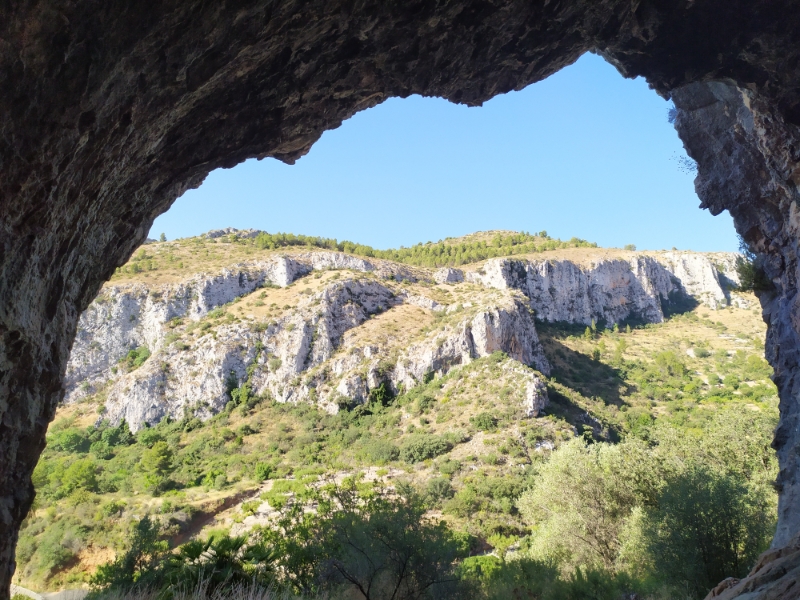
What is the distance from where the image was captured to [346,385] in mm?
54344

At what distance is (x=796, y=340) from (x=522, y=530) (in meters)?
21.0

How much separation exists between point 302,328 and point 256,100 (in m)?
53.7

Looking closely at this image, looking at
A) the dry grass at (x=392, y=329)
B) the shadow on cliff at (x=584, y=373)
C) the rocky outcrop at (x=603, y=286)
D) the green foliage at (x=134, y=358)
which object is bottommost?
the shadow on cliff at (x=584, y=373)

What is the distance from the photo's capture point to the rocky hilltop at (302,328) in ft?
181

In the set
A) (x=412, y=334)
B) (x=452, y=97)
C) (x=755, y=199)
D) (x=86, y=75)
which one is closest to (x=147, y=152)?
(x=86, y=75)

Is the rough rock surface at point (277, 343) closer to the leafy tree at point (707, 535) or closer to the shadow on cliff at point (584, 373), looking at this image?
the shadow on cliff at point (584, 373)

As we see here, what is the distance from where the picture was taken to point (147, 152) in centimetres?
763

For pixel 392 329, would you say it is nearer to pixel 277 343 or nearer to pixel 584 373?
pixel 277 343

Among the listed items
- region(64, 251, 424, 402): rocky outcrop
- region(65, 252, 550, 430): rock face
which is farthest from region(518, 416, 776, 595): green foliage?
region(64, 251, 424, 402): rocky outcrop

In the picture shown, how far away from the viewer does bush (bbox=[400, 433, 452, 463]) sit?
39.5m

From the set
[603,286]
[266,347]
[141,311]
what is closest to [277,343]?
[266,347]

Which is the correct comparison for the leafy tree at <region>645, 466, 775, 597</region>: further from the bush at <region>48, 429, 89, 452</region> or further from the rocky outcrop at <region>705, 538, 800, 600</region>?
the bush at <region>48, 429, 89, 452</region>

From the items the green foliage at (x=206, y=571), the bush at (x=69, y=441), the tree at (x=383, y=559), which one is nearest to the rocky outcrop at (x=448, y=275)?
the bush at (x=69, y=441)

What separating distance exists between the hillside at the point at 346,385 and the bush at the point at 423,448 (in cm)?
22
